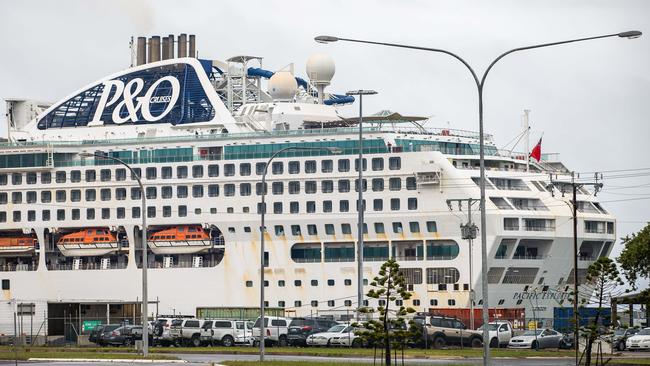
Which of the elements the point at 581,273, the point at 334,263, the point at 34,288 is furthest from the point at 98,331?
the point at 581,273

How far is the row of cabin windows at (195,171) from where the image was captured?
4085 inches

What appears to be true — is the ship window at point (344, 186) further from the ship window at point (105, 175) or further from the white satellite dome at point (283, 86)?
the ship window at point (105, 175)

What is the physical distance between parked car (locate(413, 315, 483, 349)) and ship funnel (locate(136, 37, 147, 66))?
151 feet

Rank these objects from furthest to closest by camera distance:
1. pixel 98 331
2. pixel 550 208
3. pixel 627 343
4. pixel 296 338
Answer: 1. pixel 550 208
2. pixel 98 331
3. pixel 296 338
4. pixel 627 343

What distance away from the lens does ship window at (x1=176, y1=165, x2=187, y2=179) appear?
357ft

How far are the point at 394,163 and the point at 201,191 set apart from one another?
15.6m

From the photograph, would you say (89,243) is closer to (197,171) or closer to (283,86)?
(197,171)

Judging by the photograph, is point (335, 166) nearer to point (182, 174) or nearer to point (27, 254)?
point (182, 174)

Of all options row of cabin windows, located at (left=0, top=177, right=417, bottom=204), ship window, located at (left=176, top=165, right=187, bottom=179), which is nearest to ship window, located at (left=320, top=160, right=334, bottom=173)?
row of cabin windows, located at (left=0, top=177, right=417, bottom=204)

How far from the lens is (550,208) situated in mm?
101562

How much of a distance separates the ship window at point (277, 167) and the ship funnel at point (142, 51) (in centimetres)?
1865

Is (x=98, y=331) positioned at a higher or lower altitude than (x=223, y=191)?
lower

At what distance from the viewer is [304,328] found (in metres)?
83.6

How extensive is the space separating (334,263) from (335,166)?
7.14m
